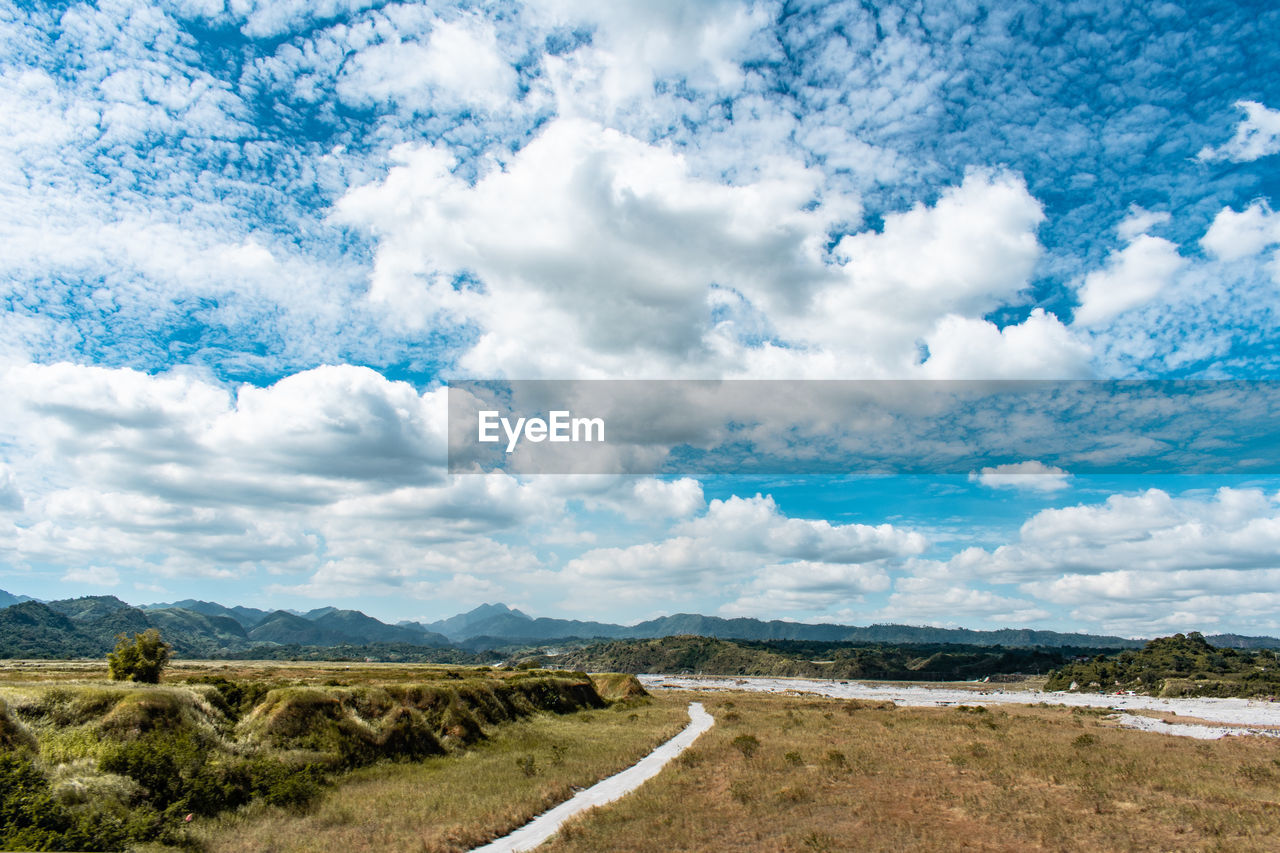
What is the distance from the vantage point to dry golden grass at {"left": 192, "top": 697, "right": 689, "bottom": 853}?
2003 centimetres

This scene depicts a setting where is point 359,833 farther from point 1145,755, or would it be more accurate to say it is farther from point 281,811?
point 1145,755

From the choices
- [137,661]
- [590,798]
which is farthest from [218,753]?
[137,661]

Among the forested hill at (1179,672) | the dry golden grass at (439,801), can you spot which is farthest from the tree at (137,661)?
the forested hill at (1179,672)

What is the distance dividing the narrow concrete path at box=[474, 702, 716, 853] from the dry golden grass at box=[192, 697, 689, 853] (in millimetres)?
457

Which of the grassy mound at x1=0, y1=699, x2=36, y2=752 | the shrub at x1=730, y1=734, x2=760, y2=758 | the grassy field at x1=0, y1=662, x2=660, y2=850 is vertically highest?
the grassy mound at x1=0, y1=699, x2=36, y2=752

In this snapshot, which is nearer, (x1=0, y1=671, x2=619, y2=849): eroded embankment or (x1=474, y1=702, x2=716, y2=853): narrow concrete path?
(x1=0, y1=671, x2=619, y2=849): eroded embankment

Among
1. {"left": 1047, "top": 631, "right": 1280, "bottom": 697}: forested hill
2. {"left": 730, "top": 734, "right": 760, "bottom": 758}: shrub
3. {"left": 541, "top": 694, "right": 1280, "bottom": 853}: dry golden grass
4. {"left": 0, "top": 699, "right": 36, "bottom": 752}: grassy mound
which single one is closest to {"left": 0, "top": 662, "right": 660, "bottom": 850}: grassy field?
{"left": 0, "top": 699, "right": 36, "bottom": 752}: grassy mound

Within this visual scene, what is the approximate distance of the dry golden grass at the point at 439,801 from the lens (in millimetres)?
20031

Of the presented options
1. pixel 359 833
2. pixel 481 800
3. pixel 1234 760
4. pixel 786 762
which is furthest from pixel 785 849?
pixel 1234 760

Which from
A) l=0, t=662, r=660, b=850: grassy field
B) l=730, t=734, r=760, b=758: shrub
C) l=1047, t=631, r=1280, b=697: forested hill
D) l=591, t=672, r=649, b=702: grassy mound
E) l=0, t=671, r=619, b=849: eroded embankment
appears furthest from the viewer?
l=1047, t=631, r=1280, b=697: forested hill

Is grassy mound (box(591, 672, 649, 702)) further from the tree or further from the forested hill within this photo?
the forested hill

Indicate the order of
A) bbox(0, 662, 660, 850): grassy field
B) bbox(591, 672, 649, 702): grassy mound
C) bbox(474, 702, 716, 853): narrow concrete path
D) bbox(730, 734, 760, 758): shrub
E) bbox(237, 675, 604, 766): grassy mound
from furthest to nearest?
bbox(591, 672, 649, 702): grassy mound
bbox(730, 734, 760, 758): shrub
bbox(237, 675, 604, 766): grassy mound
bbox(474, 702, 716, 853): narrow concrete path
bbox(0, 662, 660, 850): grassy field

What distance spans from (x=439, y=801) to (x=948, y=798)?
825 inches

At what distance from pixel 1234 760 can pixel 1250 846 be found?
25.1m
